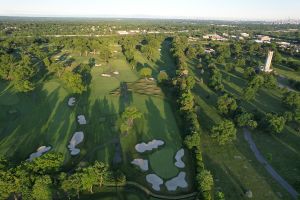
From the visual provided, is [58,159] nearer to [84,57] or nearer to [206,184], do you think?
[206,184]

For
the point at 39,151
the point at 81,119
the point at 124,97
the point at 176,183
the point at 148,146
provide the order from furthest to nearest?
the point at 124,97 < the point at 81,119 < the point at 148,146 < the point at 39,151 < the point at 176,183

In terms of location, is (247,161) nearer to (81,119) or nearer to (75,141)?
(75,141)

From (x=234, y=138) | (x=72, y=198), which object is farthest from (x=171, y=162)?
(x=72, y=198)

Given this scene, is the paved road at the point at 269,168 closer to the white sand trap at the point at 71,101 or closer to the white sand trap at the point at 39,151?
the white sand trap at the point at 39,151

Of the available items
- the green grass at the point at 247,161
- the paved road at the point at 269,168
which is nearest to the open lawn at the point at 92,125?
the green grass at the point at 247,161

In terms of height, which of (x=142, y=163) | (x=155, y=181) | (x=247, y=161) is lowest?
(x=247, y=161)

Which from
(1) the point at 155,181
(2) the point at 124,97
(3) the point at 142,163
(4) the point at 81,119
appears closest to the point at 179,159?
(3) the point at 142,163
